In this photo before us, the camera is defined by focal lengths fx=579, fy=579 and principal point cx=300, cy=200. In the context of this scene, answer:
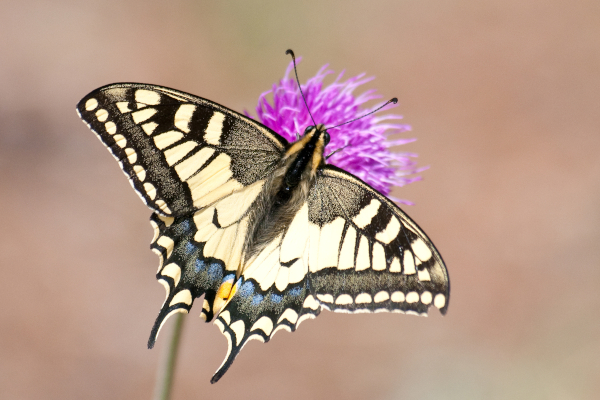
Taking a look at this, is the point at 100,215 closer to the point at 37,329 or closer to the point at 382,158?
the point at 37,329

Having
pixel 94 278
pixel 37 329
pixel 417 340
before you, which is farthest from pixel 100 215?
pixel 417 340

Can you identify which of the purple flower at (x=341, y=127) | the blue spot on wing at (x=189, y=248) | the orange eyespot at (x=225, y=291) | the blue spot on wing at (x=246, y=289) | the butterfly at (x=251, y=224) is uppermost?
the purple flower at (x=341, y=127)

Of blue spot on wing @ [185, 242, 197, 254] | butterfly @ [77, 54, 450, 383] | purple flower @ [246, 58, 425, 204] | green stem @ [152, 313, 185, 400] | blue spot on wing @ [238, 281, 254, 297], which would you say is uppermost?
purple flower @ [246, 58, 425, 204]

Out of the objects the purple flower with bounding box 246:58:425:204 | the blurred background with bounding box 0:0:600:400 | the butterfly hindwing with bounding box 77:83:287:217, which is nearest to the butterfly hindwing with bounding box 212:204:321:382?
the butterfly hindwing with bounding box 77:83:287:217

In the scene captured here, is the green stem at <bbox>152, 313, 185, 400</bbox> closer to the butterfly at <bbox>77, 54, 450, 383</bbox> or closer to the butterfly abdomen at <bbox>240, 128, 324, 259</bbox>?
the butterfly at <bbox>77, 54, 450, 383</bbox>

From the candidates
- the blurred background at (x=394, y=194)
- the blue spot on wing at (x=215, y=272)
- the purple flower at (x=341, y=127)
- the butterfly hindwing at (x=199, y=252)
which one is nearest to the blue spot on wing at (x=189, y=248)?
the butterfly hindwing at (x=199, y=252)

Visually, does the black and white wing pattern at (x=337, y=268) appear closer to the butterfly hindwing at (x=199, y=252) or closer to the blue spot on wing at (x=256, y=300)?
the blue spot on wing at (x=256, y=300)

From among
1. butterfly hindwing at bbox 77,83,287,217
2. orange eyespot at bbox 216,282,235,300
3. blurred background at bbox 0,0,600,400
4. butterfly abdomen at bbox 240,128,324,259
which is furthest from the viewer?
blurred background at bbox 0,0,600,400

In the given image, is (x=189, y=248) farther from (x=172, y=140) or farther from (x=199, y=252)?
(x=172, y=140)
